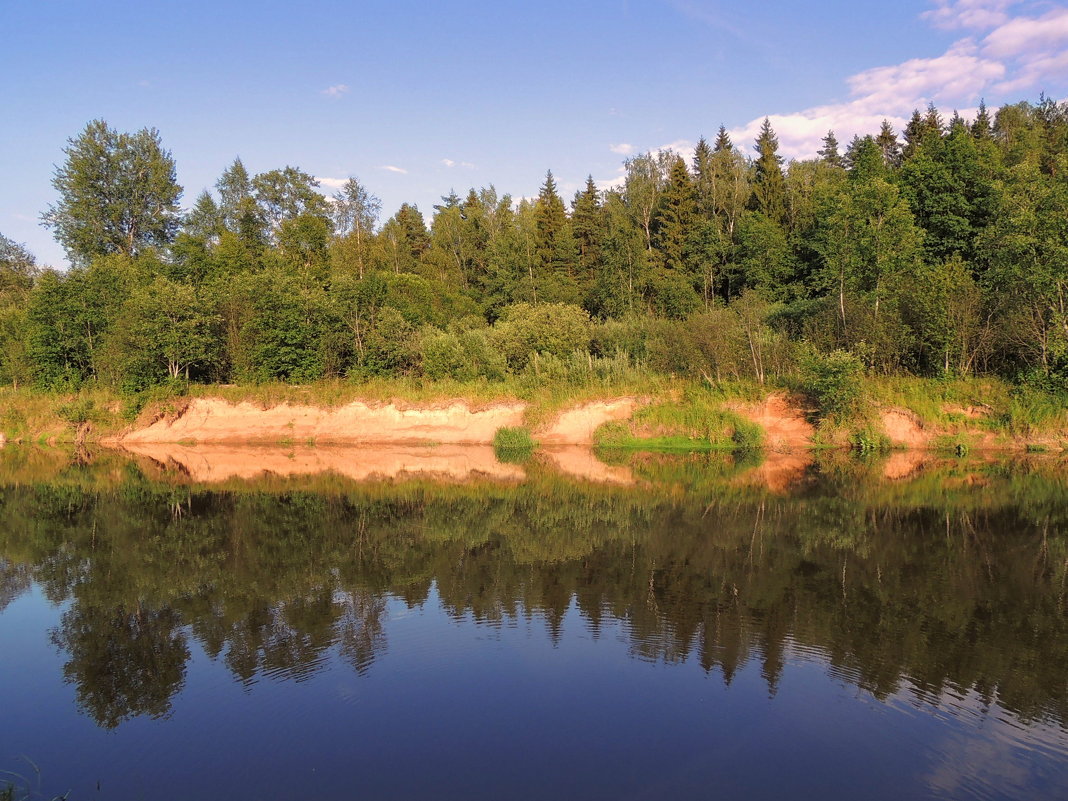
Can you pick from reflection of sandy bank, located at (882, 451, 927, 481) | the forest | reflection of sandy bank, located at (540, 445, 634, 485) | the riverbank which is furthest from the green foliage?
reflection of sandy bank, located at (882, 451, 927, 481)

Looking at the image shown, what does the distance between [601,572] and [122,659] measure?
8.14 metres

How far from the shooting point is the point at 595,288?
5928cm

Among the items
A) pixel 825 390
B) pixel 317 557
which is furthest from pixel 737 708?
pixel 825 390

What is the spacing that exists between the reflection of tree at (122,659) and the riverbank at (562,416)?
2309cm

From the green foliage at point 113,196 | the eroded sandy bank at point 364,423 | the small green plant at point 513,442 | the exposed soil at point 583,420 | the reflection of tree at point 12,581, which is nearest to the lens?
the reflection of tree at point 12,581

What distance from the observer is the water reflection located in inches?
399

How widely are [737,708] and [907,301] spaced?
94.4 feet

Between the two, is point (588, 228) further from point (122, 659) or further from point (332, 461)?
point (122, 659)

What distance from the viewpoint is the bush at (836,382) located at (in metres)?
29.2

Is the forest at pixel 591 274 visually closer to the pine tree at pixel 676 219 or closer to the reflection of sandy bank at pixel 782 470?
the pine tree at pixel 676 219

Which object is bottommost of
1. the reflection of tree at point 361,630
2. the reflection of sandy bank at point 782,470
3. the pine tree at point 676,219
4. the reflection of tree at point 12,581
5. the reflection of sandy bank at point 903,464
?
the reflection of sandy bank at point 903,464

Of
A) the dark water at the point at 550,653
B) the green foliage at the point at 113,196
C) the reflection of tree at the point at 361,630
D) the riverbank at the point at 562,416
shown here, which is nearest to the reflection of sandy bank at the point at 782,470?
the riverbank at the point at 562,416

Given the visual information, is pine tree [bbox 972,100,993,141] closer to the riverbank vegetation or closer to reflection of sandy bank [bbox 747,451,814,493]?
the riverbank vegetation

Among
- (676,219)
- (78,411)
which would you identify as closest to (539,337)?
(78,411)
